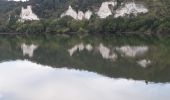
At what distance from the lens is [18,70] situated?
27.4 m

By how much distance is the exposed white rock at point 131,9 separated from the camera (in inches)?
2598

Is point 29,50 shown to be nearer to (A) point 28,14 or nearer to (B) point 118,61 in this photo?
(B) point 118,61

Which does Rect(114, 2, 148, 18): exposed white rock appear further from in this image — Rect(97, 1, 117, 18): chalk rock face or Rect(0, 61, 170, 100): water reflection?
Rect(0, 61, 170, 100): water reflection

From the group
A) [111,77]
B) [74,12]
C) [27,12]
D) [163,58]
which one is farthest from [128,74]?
[27,12]

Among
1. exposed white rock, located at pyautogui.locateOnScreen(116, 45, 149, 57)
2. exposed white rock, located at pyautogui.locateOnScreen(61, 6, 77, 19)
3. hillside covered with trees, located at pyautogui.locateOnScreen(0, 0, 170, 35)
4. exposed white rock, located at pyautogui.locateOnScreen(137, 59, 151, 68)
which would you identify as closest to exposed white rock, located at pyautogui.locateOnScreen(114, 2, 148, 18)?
hillside covered with trees, located at pyautogui.locateOnScreen(0, 0, 170, 35)

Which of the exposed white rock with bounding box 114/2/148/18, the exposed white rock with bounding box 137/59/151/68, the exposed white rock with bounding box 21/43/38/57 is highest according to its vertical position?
the exposed white rock with bounding box 137/59/151/68

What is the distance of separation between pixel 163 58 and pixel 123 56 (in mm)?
3985

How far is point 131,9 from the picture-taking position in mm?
68250

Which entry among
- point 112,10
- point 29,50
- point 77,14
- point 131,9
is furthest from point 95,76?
point 77,14

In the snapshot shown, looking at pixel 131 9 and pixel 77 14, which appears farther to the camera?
pixel 77 14

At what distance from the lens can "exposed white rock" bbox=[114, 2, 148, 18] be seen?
217ft

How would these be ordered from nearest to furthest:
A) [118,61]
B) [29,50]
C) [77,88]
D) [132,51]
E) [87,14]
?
[77,88]
[118,61]
[132,51]
[29,50]
[87,14]

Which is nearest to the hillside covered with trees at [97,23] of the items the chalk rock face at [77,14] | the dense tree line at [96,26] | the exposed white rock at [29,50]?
the dense tree line at [96,26]

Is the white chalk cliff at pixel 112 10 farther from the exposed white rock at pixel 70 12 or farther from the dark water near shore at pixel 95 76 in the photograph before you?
the dark water near shore at pixel 95 76
